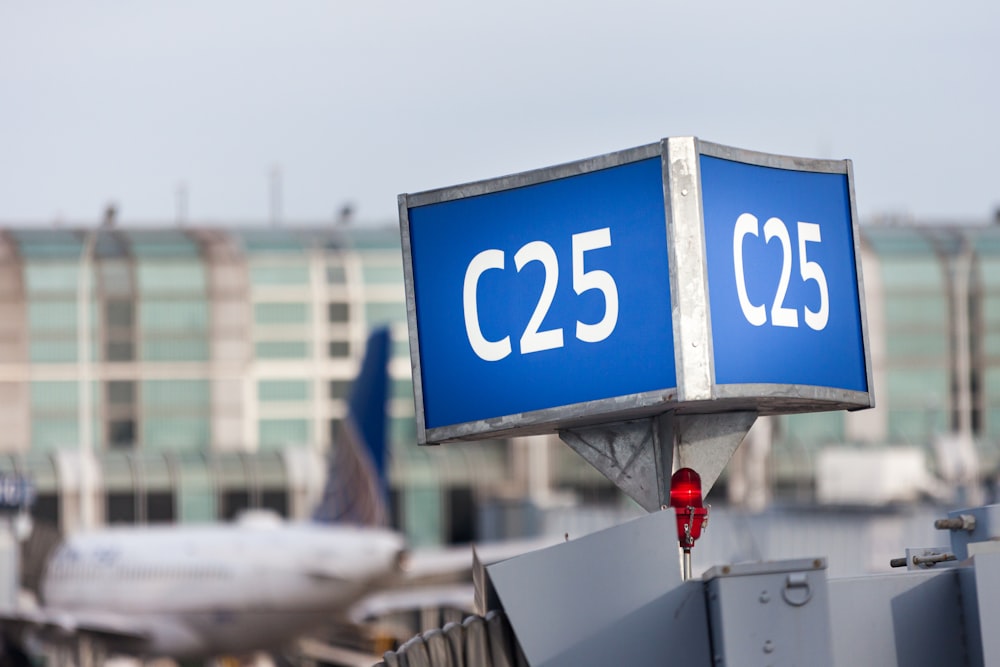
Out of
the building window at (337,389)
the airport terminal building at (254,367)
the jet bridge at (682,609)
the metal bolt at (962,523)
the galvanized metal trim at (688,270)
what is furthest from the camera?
the building window at (337,389)

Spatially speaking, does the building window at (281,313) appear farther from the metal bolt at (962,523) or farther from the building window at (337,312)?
the metal bolt at (962,523)

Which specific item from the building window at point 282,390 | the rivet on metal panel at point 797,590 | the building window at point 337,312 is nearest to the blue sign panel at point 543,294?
the rivet on metal panel at point 797,590

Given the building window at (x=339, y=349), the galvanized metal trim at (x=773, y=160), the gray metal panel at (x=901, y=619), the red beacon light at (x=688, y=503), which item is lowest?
the gray metal panel at (x=901, y=619)

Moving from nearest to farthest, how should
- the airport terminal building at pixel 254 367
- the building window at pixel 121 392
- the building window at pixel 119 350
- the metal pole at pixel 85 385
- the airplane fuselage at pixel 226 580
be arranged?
the airplane fuselage at pixel 226 580, the metal pole at pixel 85 385, the airport terminal building at pixel 254 367, the building window at pixel 119 350, the building window at pixel 121 392

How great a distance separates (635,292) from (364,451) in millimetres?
46763

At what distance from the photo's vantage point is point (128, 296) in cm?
6706

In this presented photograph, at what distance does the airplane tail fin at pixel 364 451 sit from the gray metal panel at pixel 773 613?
45.4 m

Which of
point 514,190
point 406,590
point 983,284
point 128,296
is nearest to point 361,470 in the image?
point 406,590

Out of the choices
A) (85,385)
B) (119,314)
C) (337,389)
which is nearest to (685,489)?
(119,314)

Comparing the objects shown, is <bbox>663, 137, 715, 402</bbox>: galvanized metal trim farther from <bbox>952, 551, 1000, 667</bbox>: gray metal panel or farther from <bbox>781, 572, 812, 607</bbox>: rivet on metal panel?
<bbox>952, 551, 1000, 667</bbox>: gray metal panel

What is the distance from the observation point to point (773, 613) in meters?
5.85

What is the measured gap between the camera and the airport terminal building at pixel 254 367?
66.7 m

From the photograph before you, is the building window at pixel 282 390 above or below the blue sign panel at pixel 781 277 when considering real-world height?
above

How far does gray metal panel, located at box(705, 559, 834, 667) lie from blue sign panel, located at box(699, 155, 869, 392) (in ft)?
3.53
